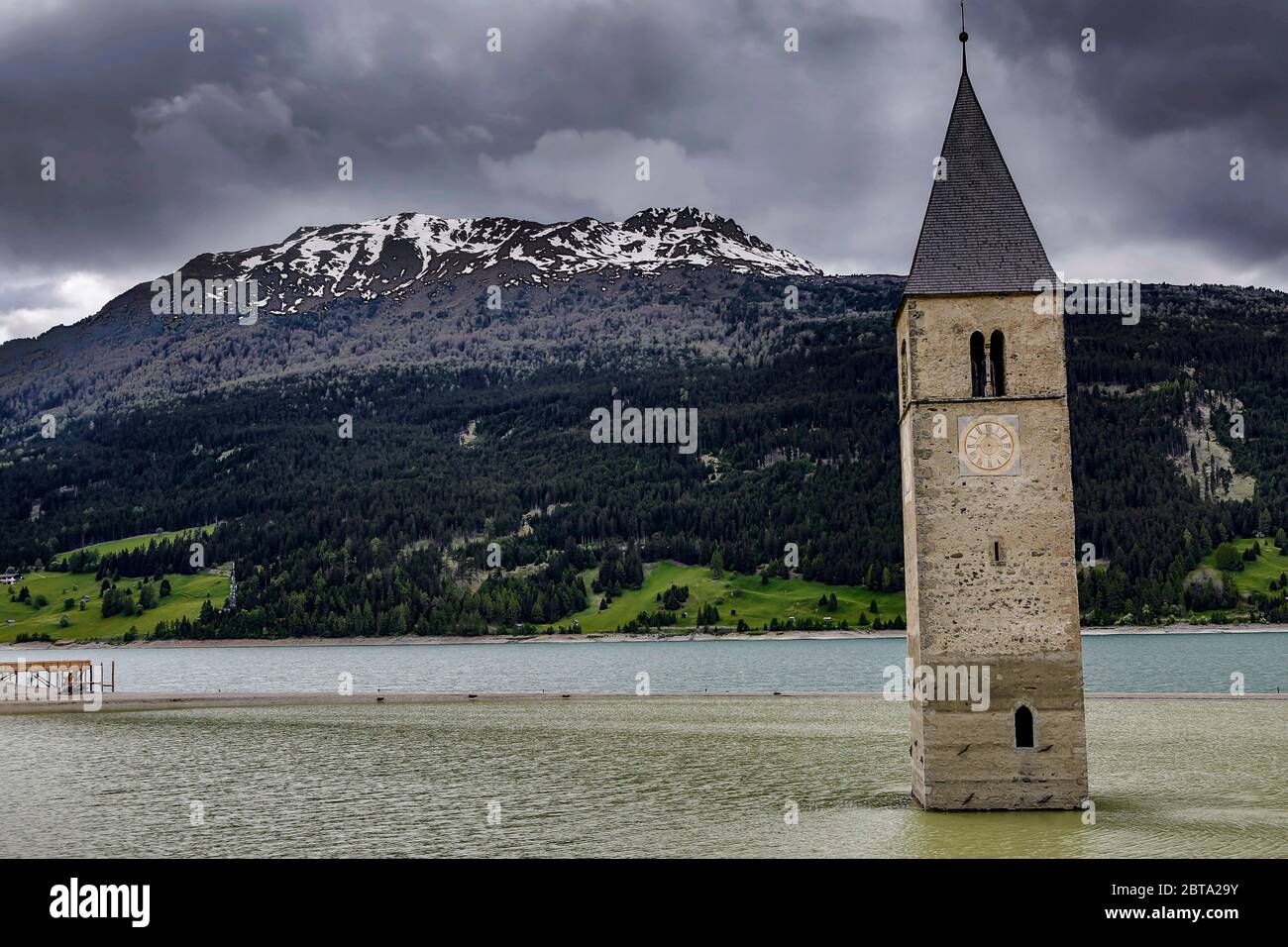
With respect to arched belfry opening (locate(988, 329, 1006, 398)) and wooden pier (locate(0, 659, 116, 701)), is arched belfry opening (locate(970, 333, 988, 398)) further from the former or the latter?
wooden pier (locate(0, 659, 116, 701))

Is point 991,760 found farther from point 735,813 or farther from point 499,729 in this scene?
point 499,729

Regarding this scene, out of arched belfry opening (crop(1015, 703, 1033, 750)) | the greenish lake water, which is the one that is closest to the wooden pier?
the greenish lake water

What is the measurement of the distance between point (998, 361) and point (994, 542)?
17.0ft

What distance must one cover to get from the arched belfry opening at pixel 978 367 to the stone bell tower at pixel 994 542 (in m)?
0.04

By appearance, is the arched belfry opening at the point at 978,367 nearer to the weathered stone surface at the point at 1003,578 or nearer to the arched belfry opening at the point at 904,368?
the weathered stone surface at the point at 1003,578

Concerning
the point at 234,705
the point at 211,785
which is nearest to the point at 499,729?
the point at 211,785

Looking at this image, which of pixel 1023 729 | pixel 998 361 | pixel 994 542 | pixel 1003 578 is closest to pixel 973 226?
pixel 998 361

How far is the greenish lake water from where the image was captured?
117ft

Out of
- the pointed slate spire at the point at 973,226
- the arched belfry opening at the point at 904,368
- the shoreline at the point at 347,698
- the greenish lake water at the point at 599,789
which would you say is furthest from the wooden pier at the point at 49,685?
the pointed slate spire at the point at 973,226

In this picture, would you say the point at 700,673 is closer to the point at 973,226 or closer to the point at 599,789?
the point at 599,789

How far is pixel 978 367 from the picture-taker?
37750mm
